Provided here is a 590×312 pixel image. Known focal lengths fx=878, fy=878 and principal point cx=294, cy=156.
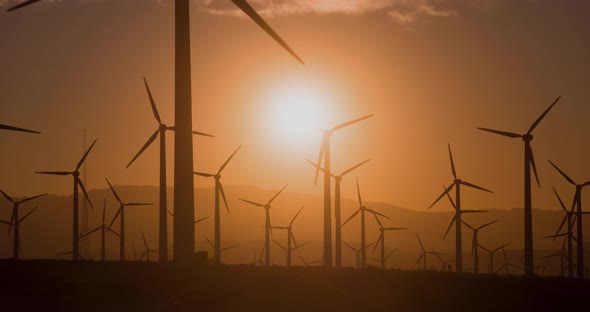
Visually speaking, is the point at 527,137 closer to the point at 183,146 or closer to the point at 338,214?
the point at 338,214

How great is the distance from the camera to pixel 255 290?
5906 cm

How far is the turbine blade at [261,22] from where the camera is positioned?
62375mm

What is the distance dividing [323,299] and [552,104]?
60.7 meters

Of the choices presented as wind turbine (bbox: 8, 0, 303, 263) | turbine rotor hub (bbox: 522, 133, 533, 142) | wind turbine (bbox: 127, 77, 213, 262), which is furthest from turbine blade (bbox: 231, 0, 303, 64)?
turbine rotor hub (bbox: 522, 133, 533, 142)

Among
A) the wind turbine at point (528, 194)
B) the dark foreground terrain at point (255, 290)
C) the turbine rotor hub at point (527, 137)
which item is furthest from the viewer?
the turbine rotor hub at point (527, 137)

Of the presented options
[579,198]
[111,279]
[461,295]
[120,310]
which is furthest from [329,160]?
[120,310]

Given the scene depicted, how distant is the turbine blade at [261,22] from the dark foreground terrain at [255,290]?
54.4ft

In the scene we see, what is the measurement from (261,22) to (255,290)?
18988 mm

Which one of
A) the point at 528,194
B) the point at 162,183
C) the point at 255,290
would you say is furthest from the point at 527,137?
the point at 255,290

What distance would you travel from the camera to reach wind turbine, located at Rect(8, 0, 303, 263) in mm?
54094

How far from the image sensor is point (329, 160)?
12319 centimetres

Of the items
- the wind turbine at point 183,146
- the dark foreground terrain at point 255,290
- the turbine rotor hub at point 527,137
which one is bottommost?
the dark foreground terrain at point 255,290

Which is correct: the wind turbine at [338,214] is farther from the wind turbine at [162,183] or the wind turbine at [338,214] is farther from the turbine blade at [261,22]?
the turbine blade at [261,22]

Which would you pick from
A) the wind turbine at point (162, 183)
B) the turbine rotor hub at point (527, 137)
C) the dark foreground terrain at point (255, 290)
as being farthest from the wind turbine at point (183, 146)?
the turbine rotor hub at point (527, 137)
